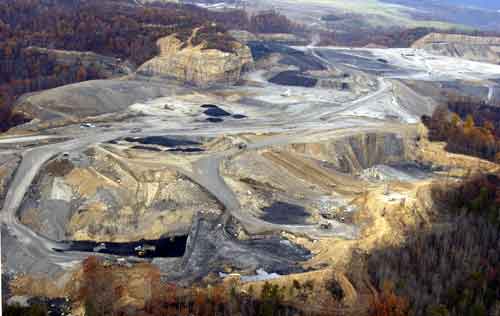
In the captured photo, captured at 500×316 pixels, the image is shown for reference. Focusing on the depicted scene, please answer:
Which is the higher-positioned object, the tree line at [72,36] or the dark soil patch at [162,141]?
the tree line at [72,36]

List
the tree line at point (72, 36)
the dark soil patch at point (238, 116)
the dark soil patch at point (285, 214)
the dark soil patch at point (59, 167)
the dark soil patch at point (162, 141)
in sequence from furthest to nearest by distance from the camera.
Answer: the tree line at point (72, 36) → the dark soil patch at point (238, 116) → the dark soil patch at point (162, 141) → the dark soil patch at point (59, 167) → the dark soil patch at point (285, 214)

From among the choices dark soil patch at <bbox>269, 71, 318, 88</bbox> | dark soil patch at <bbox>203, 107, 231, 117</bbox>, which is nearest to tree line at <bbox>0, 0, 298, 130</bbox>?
dark soil patch at <bbox>269, 71, 318, 88</bbox>

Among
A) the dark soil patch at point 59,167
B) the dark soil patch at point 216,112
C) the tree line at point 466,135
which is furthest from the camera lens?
the dark soil patch at point 216,112

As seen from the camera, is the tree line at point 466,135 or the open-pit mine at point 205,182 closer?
the open-pit mine at point 205,182

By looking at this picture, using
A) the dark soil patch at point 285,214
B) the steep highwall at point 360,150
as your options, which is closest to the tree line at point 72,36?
the steep highwall at point 360,150

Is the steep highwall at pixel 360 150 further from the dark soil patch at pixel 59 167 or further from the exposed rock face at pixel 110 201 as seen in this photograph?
the dark soil patch at pixel 59 167

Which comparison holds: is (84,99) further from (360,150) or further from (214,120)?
(360,150)
